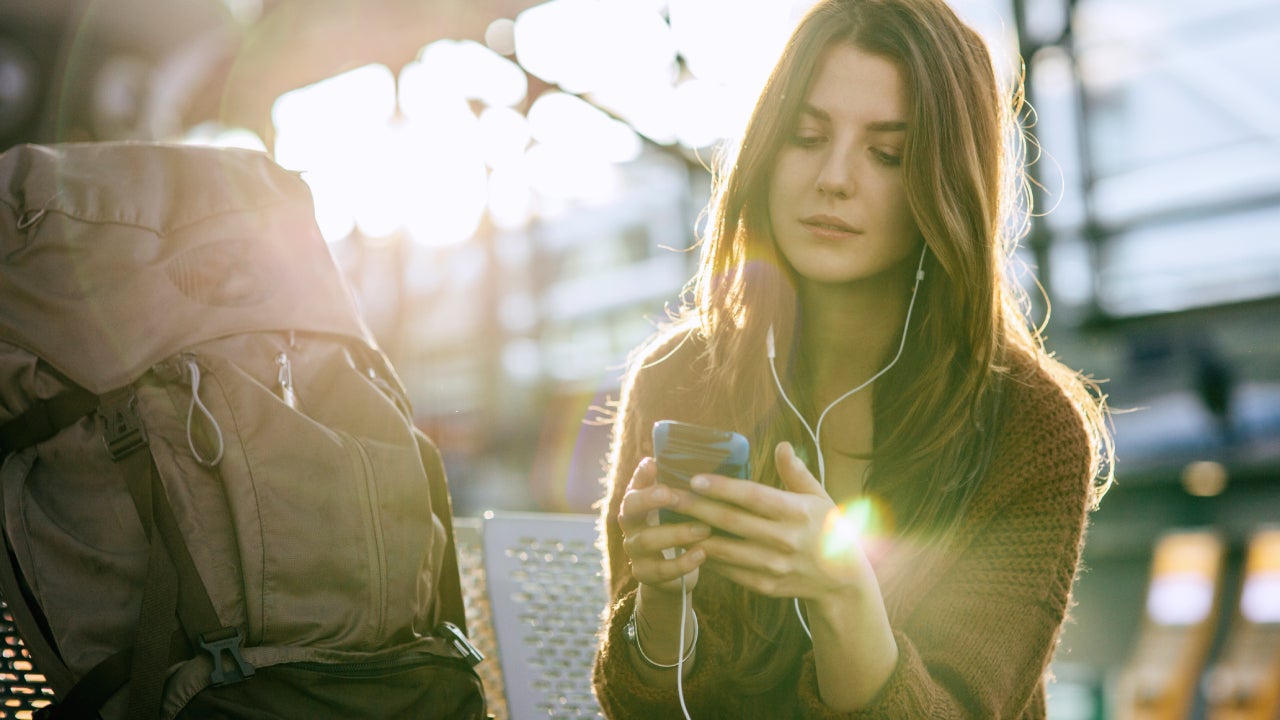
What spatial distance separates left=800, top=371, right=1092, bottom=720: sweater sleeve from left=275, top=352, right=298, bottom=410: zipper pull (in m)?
0.72

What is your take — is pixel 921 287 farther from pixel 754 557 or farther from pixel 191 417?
pixel 191 417

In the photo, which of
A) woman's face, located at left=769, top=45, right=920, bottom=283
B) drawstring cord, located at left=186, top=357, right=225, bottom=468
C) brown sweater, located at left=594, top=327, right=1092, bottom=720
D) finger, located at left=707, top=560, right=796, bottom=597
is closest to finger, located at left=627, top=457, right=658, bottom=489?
finger, located at left=707, top=560, right=796, bottom=597

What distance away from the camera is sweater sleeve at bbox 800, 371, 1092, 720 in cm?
106

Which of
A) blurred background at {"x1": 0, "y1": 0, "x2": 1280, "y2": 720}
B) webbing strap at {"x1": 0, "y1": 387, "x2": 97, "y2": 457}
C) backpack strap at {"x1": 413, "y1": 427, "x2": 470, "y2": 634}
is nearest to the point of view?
webbing strap at {"x1": 0, "y1": 387, "x2": 97, "y2": 457}

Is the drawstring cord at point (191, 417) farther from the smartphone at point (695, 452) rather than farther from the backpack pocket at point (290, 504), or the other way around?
the smartphone at point (695, 452)

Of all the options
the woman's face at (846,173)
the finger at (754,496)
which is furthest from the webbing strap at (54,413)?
the woman's face at (846,173)

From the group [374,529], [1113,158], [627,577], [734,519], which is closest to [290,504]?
[374,529]

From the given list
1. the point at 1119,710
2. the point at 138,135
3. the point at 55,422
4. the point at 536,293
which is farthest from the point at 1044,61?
the point at 536,293

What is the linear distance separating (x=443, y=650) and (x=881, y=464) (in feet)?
2.06

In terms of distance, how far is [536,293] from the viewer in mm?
16438

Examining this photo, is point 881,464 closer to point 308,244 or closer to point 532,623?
point 532,623

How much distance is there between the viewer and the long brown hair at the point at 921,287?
1.21 m

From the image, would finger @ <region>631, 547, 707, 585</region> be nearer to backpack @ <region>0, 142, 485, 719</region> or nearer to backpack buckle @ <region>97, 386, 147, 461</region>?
backpack @ <region>0, 142, 485, 719</region>

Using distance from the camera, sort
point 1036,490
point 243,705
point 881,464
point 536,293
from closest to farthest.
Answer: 1. point 243,705
2. point 1036,490
3. point 881,464
4. point 536,293
